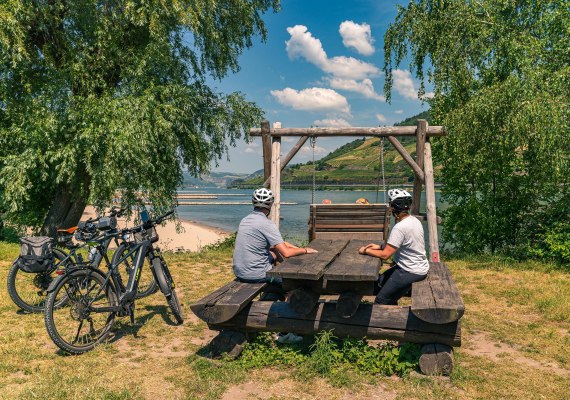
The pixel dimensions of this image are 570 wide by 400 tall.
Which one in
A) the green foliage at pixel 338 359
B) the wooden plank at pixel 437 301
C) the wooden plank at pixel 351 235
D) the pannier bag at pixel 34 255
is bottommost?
the green foliage at pixel 338 359

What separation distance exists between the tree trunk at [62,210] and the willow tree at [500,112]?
36.8 feet

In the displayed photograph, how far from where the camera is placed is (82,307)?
18.4 ft

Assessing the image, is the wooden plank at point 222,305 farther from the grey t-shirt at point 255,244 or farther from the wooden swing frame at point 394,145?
the wooden swing frame at point 394,145

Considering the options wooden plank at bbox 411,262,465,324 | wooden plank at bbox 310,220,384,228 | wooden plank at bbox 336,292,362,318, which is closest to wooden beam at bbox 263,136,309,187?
wooden plank at bbox 310,220,384,228

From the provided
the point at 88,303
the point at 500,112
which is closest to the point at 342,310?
the point at 88,303

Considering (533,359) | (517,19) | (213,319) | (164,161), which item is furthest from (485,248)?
(213,319)

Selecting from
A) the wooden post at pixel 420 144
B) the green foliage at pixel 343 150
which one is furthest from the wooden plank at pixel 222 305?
the green foliage at pixel 343 150

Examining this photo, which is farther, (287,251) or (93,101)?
(93,101)

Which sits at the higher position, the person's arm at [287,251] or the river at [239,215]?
the person's arm at [287,251]

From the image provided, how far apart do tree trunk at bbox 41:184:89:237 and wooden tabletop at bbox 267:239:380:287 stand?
33.2ft

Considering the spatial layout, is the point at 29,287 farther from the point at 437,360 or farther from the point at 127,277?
the point at 437,360

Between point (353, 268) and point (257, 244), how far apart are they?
4.46 feet

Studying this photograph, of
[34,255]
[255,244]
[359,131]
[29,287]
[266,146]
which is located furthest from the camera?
[266,146]

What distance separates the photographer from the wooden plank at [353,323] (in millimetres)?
4852
